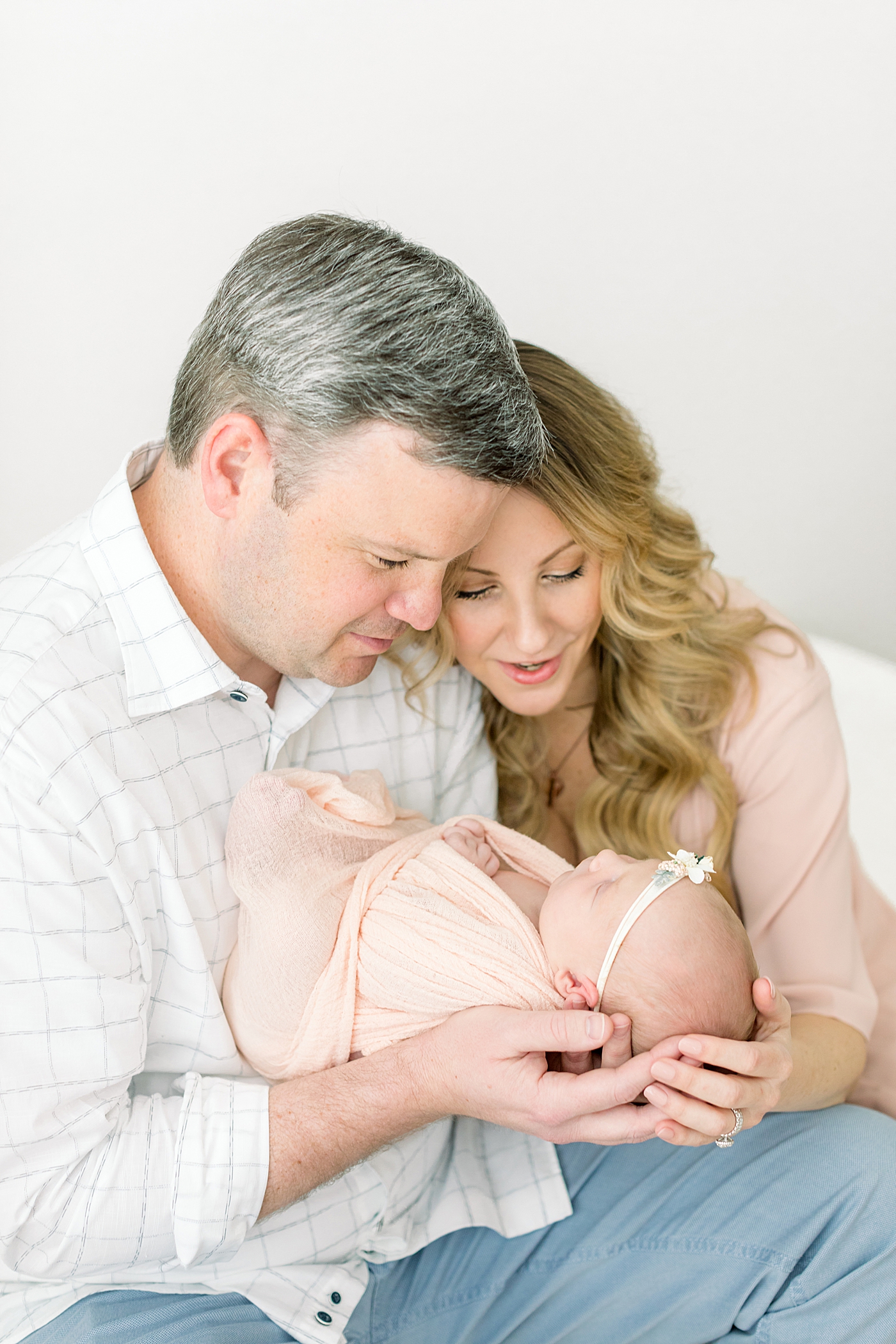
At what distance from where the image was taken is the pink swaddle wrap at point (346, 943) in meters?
1.55

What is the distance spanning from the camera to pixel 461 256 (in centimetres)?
252

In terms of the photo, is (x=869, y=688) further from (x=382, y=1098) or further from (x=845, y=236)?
(x=382, y=1098)

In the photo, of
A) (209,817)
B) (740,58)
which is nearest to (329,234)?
(209,817)

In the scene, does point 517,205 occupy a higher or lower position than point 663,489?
higher

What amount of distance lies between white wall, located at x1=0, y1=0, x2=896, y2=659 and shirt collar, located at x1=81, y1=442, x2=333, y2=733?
0.94 metres

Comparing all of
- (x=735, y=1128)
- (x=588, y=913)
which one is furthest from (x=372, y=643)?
(x=735, y=1128)

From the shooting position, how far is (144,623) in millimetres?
1588

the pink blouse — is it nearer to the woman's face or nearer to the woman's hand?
the woman's face

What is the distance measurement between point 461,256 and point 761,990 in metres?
1.75

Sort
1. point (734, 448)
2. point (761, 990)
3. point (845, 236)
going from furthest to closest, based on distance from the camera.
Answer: point (734, 448)
point (845, 236)
point (761, 990)

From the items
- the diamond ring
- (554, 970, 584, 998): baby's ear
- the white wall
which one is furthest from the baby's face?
the white wall

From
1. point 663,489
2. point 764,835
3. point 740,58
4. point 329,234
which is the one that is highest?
point 740,58

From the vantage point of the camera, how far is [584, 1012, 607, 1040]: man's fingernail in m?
1.38

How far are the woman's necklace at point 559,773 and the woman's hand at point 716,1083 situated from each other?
81cm
